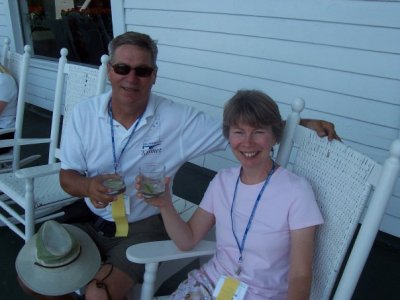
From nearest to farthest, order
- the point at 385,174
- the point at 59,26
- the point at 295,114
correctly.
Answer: the point at 385,174
the point at 295,114
the point at 59,26

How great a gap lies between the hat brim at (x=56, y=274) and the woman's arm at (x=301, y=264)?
32.8 inches

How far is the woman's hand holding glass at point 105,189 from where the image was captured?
63.1 inches

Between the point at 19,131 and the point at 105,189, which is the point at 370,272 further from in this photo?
the point at 19,131

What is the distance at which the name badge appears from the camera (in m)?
1.46

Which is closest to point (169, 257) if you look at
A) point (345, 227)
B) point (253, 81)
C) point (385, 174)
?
point (345, 227)

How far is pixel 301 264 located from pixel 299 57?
6.37 feet

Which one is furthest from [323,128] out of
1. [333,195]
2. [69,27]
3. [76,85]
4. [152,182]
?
[69,27]

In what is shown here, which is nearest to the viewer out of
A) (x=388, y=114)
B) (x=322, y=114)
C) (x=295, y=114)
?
(x=295, y=114)

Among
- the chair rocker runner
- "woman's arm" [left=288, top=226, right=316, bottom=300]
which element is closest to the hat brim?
the chair rocker runner

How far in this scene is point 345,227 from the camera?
4.41 feet

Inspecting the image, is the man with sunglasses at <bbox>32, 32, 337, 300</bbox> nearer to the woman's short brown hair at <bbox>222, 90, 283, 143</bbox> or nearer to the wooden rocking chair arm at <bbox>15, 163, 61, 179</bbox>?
the wooden rocking chair arm at <bbox>15, 163, 61, 179</bbox>

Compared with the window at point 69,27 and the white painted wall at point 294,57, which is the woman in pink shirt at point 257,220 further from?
the window at point 69,27

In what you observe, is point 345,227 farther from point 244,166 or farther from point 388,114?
point 388,114

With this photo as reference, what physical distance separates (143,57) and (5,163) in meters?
2.00
